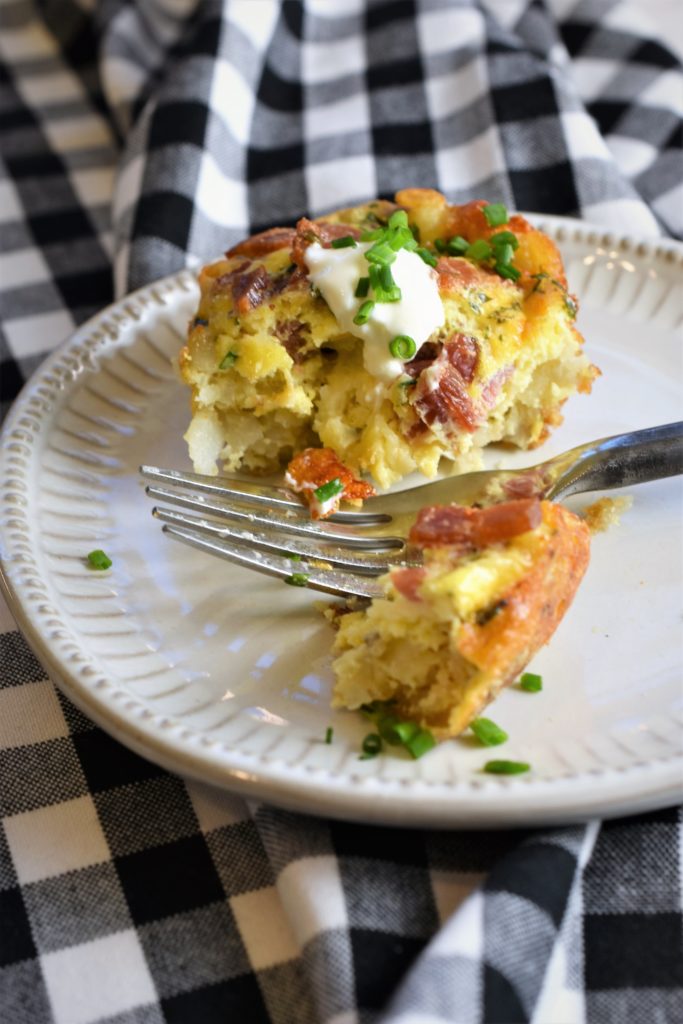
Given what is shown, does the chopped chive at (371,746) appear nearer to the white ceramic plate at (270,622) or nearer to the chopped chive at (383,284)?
the white ceramic plate at (270,622)

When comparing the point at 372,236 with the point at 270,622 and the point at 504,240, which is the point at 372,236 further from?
the point at 270,622

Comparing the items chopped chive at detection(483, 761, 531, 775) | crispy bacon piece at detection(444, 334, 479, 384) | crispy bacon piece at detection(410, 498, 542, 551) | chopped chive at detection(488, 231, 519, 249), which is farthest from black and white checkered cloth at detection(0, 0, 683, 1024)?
crispy bacon piece at detection(444, 334, 479, 384)

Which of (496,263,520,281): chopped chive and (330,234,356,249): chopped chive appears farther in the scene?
(496,263,520,281): chopped chive

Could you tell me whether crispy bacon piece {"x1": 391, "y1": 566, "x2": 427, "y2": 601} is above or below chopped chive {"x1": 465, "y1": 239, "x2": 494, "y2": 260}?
below

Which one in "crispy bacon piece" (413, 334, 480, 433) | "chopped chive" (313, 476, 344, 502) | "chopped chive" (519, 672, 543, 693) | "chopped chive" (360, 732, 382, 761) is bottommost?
"chopped chive" (313, 476, 344, 502)

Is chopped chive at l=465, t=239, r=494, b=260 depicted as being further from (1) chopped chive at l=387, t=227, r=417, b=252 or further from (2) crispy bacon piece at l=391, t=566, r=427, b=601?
(2) crispy bacon piece at l=391, t=566, r=427, b=601
